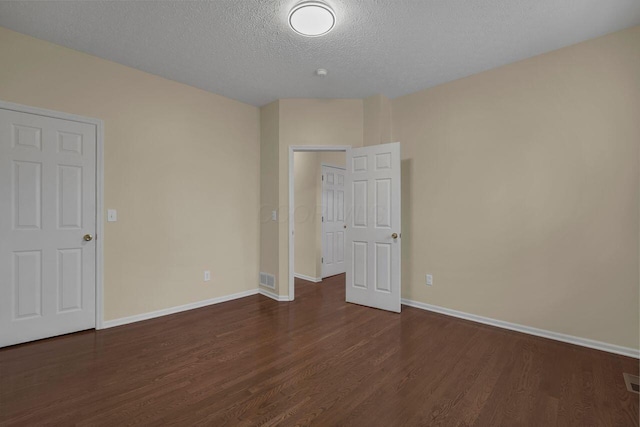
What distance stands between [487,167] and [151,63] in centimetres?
374

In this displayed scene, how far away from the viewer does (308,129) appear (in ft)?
13.5

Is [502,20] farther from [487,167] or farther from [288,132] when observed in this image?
[288,132]

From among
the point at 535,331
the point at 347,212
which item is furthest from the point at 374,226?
the point at 535,331

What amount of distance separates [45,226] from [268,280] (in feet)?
8.20

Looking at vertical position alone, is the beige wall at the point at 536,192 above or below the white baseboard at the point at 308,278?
above

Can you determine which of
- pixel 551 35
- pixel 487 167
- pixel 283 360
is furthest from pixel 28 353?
pixel 551 35

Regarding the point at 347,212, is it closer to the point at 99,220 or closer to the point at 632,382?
the point at 99,220

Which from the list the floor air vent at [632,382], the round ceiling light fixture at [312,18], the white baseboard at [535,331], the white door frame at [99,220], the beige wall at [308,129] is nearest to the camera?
the floor air vent at [632,382]

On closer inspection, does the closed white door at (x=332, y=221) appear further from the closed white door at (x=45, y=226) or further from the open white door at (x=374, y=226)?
the closed white door at (x=45, y=226)

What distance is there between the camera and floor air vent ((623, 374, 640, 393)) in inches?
82.1

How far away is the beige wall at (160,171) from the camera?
2.90 m

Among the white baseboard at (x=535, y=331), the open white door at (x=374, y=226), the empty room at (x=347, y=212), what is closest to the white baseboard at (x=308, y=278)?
the empty room at (x=347, y=212)

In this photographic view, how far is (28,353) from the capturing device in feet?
8.42

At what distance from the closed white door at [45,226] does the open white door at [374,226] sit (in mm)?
2874
